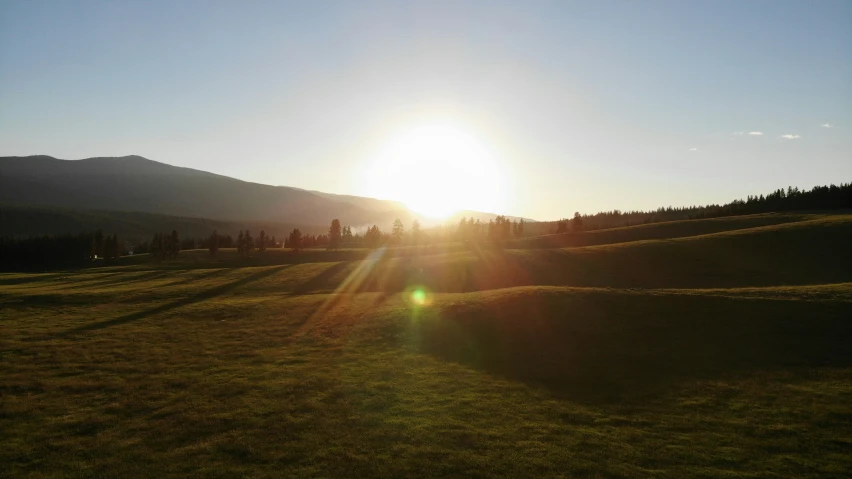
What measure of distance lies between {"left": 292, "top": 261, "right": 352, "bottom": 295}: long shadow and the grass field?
11.8 metres

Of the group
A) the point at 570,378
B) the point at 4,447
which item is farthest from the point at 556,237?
the point at 4,447

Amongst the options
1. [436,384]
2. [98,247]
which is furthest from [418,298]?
[98,247]

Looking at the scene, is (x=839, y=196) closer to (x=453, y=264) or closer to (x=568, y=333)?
(x=453, y=264)

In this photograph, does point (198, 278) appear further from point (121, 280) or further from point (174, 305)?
point (174, 305)

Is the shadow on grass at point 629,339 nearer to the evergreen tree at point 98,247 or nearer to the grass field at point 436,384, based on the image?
the grass field at point 436,384

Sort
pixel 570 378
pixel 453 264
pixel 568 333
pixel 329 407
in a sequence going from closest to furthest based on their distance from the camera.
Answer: pixel 329 407
pixel 570 378
pixel 568 333
pixel 453 264

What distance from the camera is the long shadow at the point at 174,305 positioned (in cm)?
4525

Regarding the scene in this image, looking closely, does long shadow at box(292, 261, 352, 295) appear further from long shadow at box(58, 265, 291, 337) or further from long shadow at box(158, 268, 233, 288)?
long shadow at box(158, 268, 233, 288)

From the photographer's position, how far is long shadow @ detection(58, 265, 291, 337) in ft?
148

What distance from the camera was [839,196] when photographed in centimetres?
13362

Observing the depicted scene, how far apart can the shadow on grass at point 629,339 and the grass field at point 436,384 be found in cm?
19

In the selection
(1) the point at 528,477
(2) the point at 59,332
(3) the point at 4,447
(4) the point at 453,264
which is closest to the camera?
(1) the point at 528,477

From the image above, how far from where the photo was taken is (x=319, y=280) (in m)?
77.6

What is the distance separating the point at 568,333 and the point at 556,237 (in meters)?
95.3
